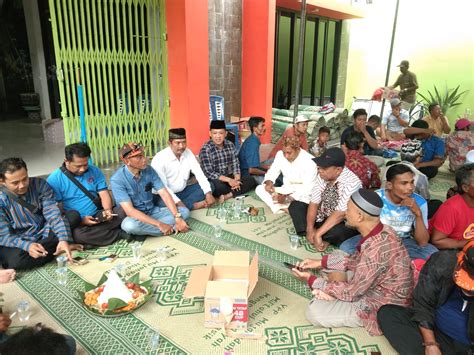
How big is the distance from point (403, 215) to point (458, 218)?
15.1 inches

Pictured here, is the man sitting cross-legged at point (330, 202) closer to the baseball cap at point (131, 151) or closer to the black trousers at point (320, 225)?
the black trousers at point (320, 225)

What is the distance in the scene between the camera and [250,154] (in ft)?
17.1

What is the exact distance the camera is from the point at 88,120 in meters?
5.43

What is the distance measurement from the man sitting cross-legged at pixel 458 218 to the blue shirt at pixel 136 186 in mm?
2528

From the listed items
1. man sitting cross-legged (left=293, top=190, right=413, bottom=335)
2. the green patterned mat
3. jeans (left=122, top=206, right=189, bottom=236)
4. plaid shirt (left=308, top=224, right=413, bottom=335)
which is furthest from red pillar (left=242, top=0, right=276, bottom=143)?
plaid shirt (left=308, top=224, right=413, bottom=335)

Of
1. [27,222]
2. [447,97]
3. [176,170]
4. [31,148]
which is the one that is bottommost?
[31,148]

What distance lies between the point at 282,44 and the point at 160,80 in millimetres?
4073

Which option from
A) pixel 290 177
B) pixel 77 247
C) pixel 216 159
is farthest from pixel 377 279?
pixel 216 159

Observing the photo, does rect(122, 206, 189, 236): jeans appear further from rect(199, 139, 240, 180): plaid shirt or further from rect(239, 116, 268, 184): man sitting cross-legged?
rect(239, 116, 268, 184): man sitting cross-legged

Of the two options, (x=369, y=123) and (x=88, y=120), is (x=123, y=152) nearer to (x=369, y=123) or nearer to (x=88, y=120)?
(x=88, y=120)

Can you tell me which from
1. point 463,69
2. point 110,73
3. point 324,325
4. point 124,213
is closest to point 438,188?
point 324,325

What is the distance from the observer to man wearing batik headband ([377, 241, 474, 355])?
1919 millimetres

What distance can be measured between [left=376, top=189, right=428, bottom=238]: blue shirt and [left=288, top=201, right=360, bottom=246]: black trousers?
47 centimetres

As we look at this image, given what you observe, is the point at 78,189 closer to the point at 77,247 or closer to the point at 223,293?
the point at 77,247
